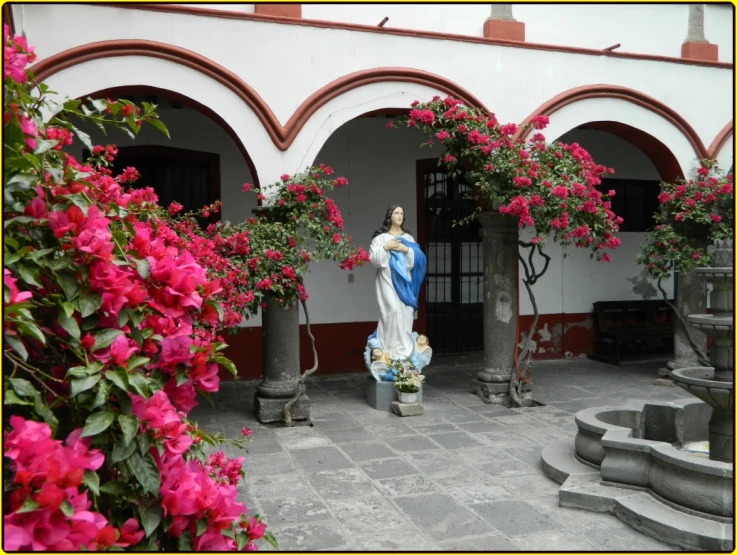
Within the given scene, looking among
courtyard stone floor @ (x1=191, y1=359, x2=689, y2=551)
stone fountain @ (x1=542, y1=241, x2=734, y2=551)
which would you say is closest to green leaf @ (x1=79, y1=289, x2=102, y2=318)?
courtyard stone floor @ (x1=191, y1=359, x2=689, y2=551)

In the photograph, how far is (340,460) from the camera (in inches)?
213

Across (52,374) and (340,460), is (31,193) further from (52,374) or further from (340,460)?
(340,460)

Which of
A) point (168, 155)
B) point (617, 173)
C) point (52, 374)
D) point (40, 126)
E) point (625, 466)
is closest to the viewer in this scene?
point (52, 374)

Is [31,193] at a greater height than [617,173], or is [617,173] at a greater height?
[617,173]

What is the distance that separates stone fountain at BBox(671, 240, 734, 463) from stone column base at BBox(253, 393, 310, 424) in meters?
3.49

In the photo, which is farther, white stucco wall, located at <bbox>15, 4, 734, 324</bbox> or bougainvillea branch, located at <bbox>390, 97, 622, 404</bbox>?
bougainvillea branch, located at <bbox>390, 97, 622, 404</bbox>

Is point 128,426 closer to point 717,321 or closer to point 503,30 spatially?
point 717,321

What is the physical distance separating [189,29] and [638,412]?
524 cm

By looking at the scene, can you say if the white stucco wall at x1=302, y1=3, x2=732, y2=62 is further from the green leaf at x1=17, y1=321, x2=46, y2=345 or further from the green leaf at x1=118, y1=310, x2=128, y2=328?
the green leaf at x1=17, y1=321, x2=46, y2=345

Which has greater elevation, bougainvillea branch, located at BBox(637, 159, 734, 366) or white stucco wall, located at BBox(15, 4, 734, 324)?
white stucco wall, located at BBox(15, 4, 734, 324)

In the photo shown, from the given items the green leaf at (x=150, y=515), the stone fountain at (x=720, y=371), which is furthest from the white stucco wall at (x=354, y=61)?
the green leaf at (x=150, y=515)

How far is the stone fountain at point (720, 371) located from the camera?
13.9 feet

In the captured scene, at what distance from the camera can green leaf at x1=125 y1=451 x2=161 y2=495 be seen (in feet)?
4.76

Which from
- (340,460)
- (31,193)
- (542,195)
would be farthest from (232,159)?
(31,193)
